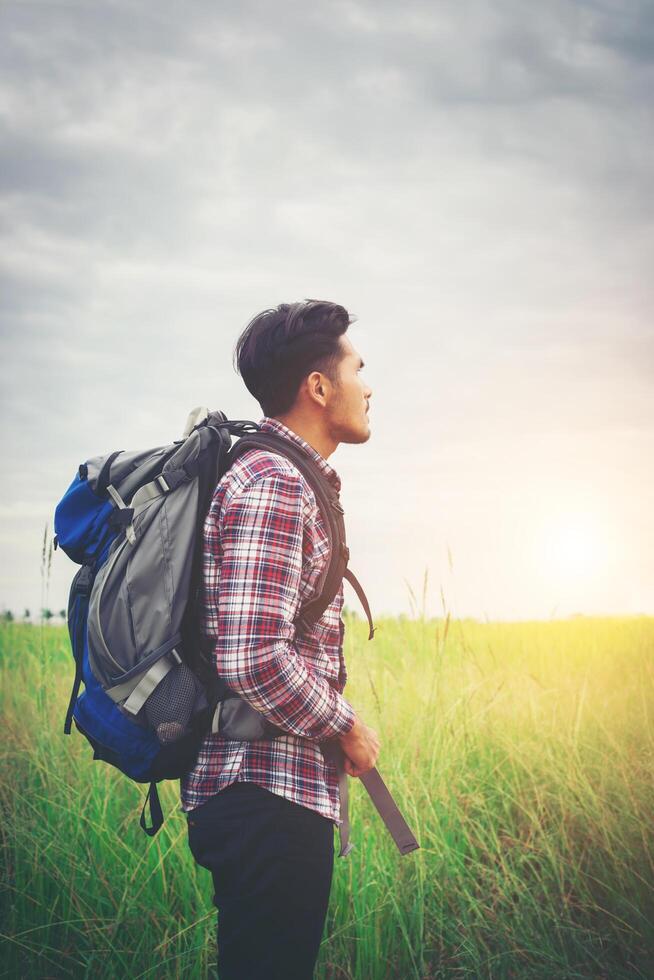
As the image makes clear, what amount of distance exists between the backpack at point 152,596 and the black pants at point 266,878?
168 millimetres

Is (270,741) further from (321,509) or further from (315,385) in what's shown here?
(315,385)

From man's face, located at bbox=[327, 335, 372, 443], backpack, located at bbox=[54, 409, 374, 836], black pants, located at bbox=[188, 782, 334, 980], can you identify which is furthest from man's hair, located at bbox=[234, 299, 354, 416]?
black pants, located at bbox=[188, 782, 334, 980]

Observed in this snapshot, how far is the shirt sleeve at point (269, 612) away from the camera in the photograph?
1.76 metres

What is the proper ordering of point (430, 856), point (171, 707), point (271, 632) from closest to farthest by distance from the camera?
point (271, 632) < point (171, 707) < point (430, 856)

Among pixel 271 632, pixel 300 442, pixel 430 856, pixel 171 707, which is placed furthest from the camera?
pixel 430 856

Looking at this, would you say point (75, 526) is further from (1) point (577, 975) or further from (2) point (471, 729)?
(2) point (471, 729)

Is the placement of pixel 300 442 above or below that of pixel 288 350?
below

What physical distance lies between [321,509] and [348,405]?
38cm

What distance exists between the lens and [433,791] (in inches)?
152

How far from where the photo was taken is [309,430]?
2197 millimetres

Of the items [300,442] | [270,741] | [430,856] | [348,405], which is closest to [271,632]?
[270,741]

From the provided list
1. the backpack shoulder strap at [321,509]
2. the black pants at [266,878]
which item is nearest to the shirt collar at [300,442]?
the backpack shoulder strap at [321,509]

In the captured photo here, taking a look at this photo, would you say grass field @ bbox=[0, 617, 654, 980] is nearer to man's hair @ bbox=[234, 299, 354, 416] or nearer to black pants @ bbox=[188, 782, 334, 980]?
black pants @ bbox=[188, 782, 334, 980]

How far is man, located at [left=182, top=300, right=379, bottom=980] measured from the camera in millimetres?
1782
